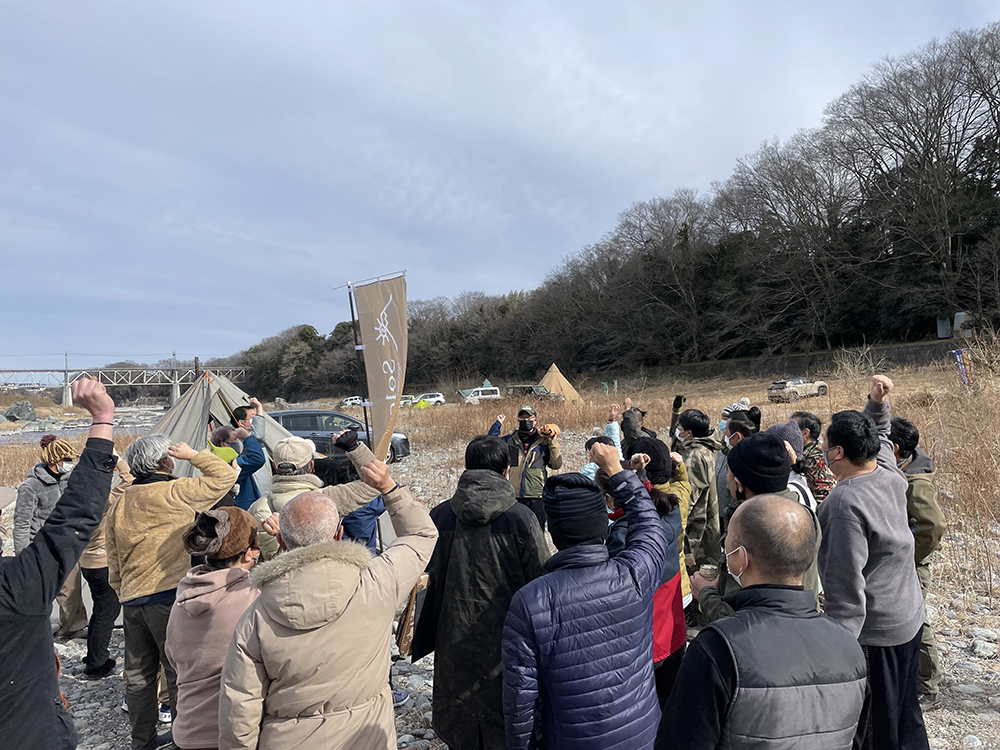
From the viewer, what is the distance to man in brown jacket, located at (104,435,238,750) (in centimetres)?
310

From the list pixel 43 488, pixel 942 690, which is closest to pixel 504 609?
pixel 942 690

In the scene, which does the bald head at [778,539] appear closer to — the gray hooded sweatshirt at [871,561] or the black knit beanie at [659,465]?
the gray hooded sweatshirt at [871,561]

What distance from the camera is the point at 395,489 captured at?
2295 millimetres

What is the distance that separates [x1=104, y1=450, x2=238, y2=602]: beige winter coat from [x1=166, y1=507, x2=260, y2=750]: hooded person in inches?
33.3

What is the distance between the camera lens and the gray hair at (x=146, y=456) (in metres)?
3.21

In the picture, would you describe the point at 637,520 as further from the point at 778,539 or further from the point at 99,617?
the point at 99,617

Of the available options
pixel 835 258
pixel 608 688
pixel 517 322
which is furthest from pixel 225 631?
pixel 517 322

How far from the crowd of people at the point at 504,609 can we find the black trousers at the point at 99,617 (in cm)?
117

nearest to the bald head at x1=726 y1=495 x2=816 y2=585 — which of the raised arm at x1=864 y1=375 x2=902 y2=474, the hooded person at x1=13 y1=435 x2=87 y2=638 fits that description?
the raised arm at x1=864 y1=375 x2=902 y2=474

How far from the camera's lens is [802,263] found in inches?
1479

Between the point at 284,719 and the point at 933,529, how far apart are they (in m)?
3.40

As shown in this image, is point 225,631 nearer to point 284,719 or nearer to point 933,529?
point 284,719

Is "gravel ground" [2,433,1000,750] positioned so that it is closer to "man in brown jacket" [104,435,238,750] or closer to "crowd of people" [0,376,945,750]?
"crowd of people" [0,376,945,750]

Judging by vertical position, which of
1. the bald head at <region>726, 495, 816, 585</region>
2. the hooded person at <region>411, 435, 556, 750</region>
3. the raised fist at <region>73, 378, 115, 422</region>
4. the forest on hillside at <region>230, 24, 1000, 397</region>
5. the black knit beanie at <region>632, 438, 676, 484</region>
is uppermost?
the forest on hillside at <region>230, 24, 1000, 397</region>
